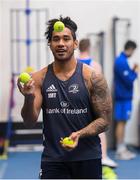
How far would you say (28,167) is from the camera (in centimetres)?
506

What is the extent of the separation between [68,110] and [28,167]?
2839mm

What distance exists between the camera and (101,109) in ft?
7.98

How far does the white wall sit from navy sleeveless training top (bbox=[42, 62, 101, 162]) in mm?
3725

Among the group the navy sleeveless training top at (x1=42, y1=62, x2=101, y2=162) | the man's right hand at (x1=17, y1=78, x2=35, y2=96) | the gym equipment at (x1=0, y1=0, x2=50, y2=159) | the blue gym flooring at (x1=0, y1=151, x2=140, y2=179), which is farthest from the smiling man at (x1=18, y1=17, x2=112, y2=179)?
the gym equipment at (x1=0, y1=0, x2=50, y2=159)

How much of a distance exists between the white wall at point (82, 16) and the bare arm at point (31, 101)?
369 centimetres

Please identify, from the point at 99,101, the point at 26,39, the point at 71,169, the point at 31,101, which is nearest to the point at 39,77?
the point at 31,101

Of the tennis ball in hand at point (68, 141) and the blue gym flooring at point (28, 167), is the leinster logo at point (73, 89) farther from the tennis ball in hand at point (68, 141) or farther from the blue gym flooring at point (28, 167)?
the blue gym flooring at point (28, 167)

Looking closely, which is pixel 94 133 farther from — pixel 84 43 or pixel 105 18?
pixel 105 18

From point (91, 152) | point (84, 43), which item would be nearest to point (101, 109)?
point (91, 152)

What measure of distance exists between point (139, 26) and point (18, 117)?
2239 mm

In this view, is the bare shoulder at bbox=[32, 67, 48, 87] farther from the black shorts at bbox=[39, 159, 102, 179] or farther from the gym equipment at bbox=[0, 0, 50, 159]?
the gym equipment at bbox=[0, 0, 50, 159]

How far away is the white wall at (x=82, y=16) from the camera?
6.04 m

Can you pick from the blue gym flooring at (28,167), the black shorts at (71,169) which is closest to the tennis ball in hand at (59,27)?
the black shorts at (71,169)

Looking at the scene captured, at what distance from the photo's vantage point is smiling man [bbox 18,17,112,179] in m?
2.39
